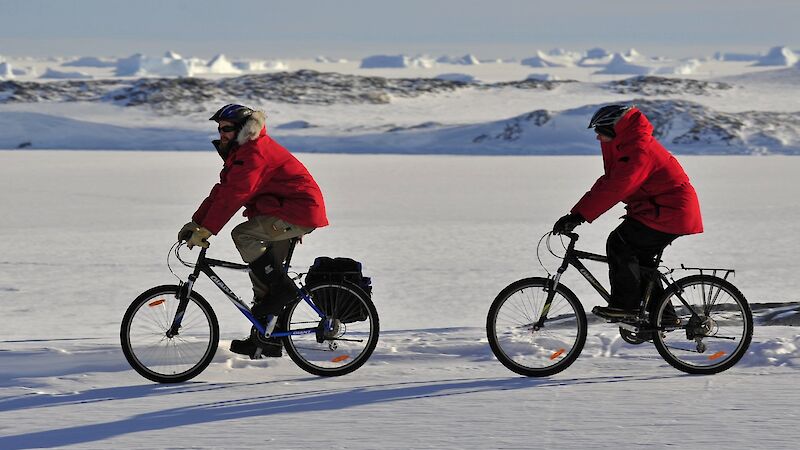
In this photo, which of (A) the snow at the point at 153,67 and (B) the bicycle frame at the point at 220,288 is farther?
(A) the snow at the point at 153,67

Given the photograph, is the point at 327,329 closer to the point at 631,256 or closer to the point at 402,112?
the point at 631,256

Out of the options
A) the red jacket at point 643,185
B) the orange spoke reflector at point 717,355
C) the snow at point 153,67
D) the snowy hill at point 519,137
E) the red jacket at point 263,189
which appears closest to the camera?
the red jacket at point 263,189

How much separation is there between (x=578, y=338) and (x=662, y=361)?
621 millimetres

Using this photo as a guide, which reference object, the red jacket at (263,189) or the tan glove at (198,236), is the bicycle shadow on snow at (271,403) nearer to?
the tan glove at (198,236)

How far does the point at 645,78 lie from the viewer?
7438 cm

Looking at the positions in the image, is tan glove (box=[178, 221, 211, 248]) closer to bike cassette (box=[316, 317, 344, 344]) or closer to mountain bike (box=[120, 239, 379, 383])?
mountain bike (box=[120, 239, 379, 383])

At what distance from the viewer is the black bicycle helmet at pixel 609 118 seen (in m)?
A: 5.21

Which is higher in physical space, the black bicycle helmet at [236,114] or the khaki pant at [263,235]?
the black bicycle helmet at [236,114]

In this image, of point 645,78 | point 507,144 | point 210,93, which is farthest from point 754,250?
point 645,78

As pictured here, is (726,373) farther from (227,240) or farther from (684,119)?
(684,119)

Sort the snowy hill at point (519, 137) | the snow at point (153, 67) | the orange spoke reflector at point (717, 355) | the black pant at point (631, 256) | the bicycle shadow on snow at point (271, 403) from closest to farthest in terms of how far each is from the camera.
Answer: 1. the bicycle shadow on snow at point (271, 403)
2. the black pant at point (631, 256)
3. the orange spoke reflector at point (717, 355)
4. the snowy hill at point (519, 137)
5. the snow at point (153, 67)

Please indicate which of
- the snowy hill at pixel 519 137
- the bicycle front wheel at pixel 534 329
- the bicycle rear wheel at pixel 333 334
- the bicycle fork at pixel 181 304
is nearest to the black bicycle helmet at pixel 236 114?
the bicycle fork at pixel 181 304

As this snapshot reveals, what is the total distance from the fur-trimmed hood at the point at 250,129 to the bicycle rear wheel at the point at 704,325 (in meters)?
2.08

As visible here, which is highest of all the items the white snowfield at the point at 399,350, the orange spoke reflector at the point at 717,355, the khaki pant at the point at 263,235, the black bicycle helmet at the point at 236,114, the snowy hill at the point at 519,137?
the black bicycle helmet at the point at 236,114
